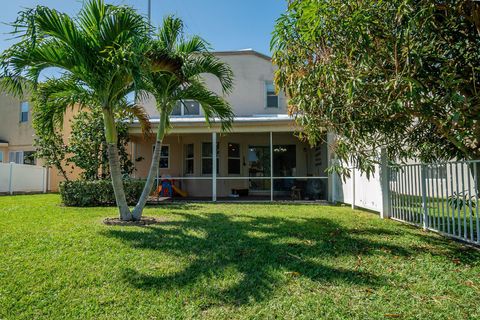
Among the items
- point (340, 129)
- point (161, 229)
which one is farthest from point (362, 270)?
point (161, 229)

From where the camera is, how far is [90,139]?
12.4 meters

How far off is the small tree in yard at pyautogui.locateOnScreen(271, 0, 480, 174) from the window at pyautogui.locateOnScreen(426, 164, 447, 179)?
1.16 metres

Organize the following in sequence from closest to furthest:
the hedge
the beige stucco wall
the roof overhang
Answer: the hedge
the roof overhang
the beige stucco wall

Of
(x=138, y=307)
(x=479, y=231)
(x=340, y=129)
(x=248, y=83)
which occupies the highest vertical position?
(x=248, y=83)

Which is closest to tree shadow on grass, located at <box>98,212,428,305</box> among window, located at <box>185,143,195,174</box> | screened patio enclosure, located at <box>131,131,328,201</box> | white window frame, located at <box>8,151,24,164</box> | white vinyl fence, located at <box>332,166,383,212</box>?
white vinyl fence, located at <box>332,166,383,212</box>

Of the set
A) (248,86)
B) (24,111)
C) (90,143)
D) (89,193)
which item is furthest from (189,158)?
(24,111)

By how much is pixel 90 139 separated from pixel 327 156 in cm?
910

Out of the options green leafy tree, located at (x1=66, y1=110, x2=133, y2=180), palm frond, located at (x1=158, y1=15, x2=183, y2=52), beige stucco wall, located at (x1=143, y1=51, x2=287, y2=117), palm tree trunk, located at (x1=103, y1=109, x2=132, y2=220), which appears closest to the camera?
palm tree trunk, located at (x1=103, y1=109, x2=132, y2=220)

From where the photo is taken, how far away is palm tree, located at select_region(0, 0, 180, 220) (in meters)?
5.83

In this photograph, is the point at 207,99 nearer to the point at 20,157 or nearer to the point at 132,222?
the point at 132,222

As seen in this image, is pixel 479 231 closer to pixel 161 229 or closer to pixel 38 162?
pixel 161 229

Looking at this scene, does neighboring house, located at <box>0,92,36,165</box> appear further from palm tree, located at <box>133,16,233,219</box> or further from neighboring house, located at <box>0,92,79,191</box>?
palm tree, located at <box>133,16,233,219</box>

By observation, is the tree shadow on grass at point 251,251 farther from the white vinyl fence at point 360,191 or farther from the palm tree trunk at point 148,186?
the white vinyl fence at point 360,191

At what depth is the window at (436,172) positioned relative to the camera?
6.09 metres
